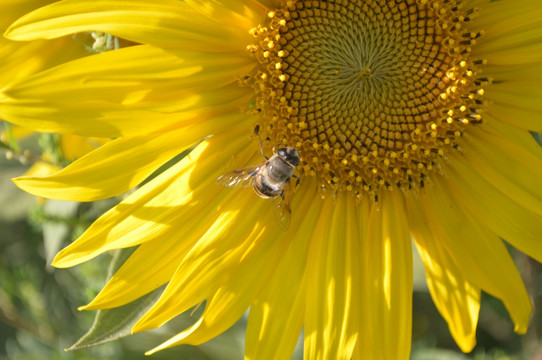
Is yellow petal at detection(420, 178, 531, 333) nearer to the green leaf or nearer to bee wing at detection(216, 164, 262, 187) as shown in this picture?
bee wing at detection(216, 164, 262, 187)

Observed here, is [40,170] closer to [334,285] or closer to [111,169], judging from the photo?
[111,169]

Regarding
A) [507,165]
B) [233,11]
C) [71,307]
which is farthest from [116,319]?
[71,307]

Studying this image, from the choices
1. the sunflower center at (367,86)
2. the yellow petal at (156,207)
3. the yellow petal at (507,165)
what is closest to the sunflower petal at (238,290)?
the yellow petal at (156,207)

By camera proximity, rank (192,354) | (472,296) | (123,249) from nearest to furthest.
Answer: (123,249)
(472,296)
(192,354)

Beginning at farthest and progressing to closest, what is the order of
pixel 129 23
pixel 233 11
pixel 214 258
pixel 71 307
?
pixel 71 307 → pixel 214 258 → pixel 233 11 → pixel 129 23

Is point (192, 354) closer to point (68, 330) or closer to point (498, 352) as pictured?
point (68, 330)

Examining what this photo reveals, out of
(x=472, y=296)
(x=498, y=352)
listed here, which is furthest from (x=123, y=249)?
(x=498, y=352)

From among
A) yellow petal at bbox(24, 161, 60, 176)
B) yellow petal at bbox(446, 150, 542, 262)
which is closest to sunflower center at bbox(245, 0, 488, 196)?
yellow petal at bbox(446, 150, 542, 262)

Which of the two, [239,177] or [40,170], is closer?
[239,177]
